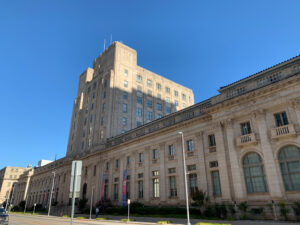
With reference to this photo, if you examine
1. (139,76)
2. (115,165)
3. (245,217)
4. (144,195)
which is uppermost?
(139,76)

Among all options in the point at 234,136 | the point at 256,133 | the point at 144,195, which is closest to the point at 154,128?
the point at 144,195

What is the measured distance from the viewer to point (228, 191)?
26375 millimetres

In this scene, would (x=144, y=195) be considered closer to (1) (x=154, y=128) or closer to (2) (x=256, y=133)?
(1) (x=154, y=128)

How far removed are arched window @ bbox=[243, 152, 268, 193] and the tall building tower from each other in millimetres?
38358

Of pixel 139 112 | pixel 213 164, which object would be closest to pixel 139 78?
pixel 139 112

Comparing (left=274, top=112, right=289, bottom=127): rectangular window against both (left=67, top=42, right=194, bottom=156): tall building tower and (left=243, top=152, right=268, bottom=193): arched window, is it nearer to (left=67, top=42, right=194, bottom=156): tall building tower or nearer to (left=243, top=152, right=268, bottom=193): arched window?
(left=243, top=152, right=268, bottom=193): arched window

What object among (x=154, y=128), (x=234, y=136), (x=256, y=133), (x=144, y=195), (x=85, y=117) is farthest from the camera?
(x=85, y=117)

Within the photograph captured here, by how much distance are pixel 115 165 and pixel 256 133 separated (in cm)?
3059

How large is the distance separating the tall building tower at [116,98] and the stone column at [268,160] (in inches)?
1568

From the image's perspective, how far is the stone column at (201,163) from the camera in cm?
3052

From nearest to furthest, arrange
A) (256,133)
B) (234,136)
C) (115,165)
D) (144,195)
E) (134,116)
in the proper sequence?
(256,133) → (234,136) → (144,195) → (115,165) → (134,116)

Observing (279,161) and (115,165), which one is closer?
(279,161)

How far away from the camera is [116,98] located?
208 feet

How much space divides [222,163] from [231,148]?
2222mm
